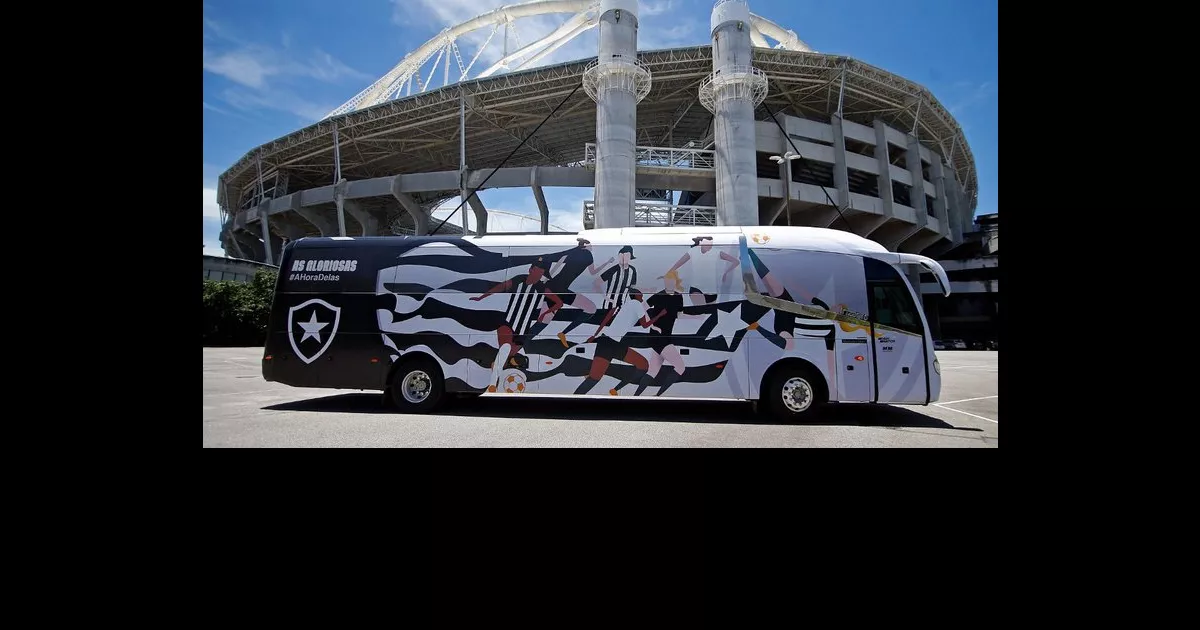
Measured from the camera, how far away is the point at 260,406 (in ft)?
22.5

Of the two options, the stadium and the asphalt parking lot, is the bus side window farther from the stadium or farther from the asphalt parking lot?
the stadium

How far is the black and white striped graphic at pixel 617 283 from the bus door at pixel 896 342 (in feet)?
12.1

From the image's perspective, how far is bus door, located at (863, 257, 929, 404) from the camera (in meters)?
6.39

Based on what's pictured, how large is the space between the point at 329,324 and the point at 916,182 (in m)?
39.6

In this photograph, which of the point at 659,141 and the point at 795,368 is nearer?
the point at 795,368

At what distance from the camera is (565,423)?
6219 mm

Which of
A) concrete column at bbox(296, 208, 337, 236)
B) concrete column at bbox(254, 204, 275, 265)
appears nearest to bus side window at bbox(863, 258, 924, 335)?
concrete column at bbox(296, 208, 337, 236)

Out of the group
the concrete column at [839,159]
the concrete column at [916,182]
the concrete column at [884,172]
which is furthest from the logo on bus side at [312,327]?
the concrete column at [916,182]

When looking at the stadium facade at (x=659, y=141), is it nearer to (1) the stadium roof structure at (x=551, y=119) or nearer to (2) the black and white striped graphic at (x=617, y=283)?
(1) the stadium roof structure at (x=551, y=119)

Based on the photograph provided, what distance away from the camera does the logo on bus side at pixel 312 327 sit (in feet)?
23.3

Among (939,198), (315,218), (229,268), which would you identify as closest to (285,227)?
(315,218)

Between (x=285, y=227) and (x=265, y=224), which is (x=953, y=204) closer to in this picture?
(x=265, y=224)
